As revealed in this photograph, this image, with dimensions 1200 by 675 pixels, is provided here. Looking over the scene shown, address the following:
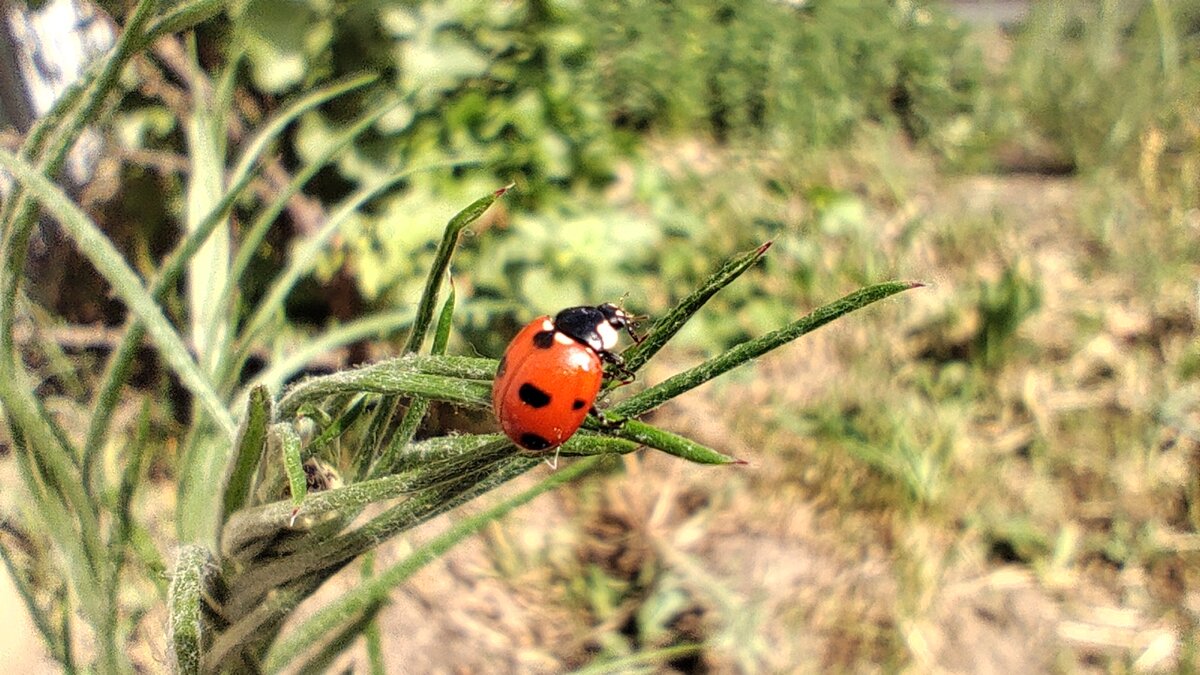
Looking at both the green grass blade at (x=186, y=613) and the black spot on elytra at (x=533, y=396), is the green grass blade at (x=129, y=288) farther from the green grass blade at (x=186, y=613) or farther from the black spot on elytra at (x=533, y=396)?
the black spot on elytra at (x=533, y=396)

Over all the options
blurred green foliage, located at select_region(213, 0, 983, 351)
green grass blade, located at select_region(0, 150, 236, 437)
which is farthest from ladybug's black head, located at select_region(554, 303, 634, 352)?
blurred green foliage, located at select_region(213, 0, 983, 351)

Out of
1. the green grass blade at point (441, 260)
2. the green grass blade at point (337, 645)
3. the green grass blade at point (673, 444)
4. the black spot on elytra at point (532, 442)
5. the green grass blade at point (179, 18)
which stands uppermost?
the green grass blade at point (179, 18)

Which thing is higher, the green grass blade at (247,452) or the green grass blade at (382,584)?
the green grass blade at (247,452)

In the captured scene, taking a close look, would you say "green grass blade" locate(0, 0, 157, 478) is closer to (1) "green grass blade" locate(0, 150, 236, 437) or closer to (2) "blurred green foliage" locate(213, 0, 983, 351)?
(1) "green grass blade" locate(0, 150, 236, 437)

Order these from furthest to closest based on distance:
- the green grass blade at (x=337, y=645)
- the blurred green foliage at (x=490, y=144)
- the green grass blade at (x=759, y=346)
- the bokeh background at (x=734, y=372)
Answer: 1. the blurred green foliage at (x=490, y=144)
2. the bokeh background at (x=734, y=372)
3. the green grass blade at (x=337, y=645)
4. the green grass blade at (x=759, y=346)

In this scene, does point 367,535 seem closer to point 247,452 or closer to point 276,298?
point 247,452

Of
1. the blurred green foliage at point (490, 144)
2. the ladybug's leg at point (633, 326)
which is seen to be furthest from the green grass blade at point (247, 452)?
the blurred green foliage at point (490, 144)
